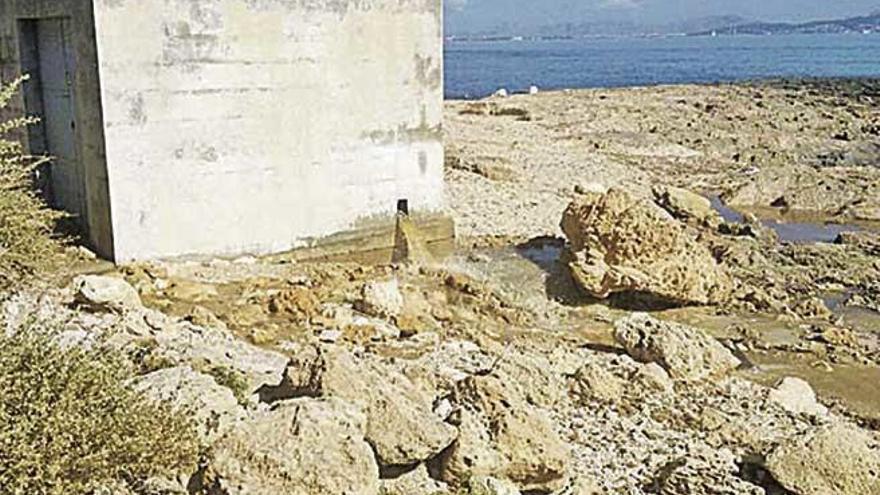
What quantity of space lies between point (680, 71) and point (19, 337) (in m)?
98.8

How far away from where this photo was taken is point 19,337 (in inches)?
254

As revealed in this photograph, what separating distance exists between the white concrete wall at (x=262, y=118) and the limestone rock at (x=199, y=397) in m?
6.42

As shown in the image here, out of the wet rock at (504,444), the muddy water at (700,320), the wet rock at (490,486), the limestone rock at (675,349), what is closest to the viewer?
the wet rock at (490,486)

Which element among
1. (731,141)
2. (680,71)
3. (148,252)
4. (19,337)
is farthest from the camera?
(680,71)

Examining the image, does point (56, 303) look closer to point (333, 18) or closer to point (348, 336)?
point (348, 336)

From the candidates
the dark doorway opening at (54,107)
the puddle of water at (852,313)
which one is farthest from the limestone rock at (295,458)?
the puddle of water at (852,313)

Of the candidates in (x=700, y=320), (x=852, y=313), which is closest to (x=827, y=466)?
(x=700, y=320)

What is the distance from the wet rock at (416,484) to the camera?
6.89m

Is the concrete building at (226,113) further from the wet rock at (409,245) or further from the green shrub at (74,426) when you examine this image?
the green shrub at (74,426)

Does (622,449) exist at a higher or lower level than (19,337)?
lower

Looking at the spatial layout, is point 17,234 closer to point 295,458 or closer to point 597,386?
point 295,458

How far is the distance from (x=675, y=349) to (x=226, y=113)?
6923 mm

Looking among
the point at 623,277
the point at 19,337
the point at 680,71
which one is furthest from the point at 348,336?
the point at 680,71

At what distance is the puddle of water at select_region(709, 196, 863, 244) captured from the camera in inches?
838
